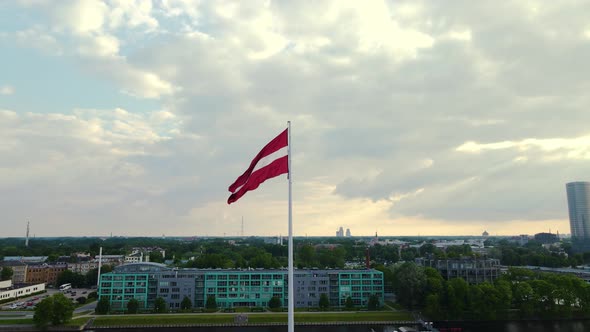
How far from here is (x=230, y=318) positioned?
3088 inches

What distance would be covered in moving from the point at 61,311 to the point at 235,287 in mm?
33834

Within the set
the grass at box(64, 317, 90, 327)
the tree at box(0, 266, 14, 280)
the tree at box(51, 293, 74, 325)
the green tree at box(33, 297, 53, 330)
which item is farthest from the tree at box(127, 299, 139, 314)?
the tree at box(0, 266, 14, 280)

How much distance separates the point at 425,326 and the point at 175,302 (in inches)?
2046

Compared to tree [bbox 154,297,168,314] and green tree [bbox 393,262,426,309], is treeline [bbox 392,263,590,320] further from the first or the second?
tree [bbox 154,297,168,314]

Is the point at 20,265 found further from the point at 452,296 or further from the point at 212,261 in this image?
the point at 452,296

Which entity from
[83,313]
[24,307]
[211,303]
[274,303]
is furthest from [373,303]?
[24,307]

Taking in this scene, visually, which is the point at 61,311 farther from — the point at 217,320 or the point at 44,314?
the point at 217,320

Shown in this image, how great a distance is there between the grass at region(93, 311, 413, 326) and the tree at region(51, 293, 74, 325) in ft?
16.5

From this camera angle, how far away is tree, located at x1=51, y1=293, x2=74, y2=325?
73.6 metres

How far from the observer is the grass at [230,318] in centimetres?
7694

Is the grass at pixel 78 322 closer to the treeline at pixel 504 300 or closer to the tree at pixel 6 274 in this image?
the treeline at pixel 504 300

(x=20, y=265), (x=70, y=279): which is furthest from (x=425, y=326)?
(x=20, y=265)

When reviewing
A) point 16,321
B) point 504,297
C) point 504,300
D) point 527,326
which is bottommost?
point 527,326

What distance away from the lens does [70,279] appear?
126m
